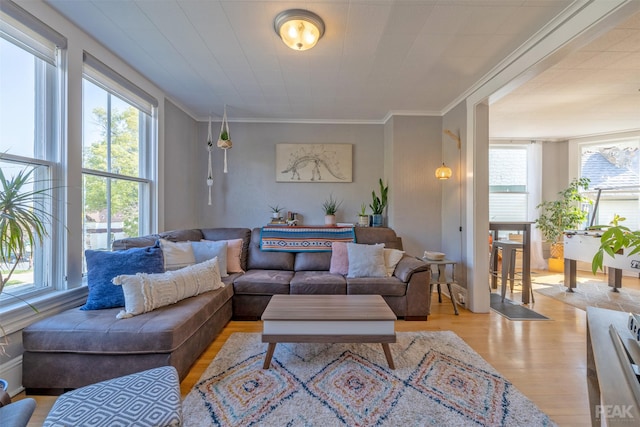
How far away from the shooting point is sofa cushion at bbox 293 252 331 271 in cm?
346

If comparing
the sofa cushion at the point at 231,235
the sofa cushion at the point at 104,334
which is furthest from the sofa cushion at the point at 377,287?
the sofa cushion at the point at 104,334

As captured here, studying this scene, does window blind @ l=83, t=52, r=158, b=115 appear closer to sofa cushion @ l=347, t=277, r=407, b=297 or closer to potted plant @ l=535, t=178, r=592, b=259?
sofa cushion @ l=347, t=277, r=407, b=297

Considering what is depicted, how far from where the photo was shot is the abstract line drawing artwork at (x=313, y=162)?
171 inches

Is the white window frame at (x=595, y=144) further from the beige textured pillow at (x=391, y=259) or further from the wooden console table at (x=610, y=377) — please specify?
the wooden console table at (x=610, y=377)

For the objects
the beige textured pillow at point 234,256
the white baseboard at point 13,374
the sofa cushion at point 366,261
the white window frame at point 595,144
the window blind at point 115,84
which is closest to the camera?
the white baseboard at point 13,374

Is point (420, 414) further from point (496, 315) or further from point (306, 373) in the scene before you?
point (496, 315)

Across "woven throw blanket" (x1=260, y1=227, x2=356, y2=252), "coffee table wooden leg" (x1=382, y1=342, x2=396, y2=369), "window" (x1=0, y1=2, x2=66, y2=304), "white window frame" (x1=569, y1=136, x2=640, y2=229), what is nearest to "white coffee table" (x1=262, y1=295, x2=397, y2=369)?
"coffee table wooden leg" (x1=382, y1=342, x2=396, y2=369)

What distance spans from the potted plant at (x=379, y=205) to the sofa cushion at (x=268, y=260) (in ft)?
4.65

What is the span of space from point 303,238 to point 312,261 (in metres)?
0.34

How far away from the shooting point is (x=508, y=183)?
549 centimetres

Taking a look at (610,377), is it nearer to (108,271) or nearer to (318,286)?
(318,286)

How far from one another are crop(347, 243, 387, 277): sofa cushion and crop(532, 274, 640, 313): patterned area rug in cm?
256

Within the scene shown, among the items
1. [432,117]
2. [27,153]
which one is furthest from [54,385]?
[432,117]

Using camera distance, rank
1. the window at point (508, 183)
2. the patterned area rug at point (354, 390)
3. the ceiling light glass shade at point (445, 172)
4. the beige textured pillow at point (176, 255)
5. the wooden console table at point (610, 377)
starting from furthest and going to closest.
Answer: the window at point (508, 183)
the ceiling light glass shade at point (445, 172)
the beige textured pillow at point (176, 255)
the patterned area rug at point (354, 390)
the wooden console table at point (610, 377)
